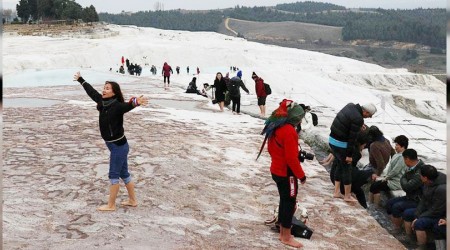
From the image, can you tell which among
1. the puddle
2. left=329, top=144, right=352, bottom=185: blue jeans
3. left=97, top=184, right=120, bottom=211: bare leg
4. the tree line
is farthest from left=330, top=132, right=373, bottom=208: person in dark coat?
the tree line

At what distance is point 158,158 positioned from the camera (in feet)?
27.5

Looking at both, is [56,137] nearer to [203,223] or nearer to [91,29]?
[203,223]

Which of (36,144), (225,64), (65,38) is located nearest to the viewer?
(36,144)

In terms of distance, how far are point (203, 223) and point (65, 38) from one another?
55963mm

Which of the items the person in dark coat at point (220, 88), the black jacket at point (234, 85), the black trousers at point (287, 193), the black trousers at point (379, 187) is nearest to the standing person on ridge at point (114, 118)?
the black trousers at point (287, 193)

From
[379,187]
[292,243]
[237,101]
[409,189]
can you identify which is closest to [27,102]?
[237,101]

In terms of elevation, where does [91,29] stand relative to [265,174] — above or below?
above

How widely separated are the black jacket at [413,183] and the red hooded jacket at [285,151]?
1.99m

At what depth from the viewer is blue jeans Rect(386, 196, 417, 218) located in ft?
20.5

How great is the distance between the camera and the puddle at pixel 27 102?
14593mm

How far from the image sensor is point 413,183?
19.8 ft

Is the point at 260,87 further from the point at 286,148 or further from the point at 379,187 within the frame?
the point at 286,148

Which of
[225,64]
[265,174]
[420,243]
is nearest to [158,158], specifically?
[265,174]

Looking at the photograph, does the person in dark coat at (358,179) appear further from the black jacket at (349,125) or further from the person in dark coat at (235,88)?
the person in dark coat at (235,88)
